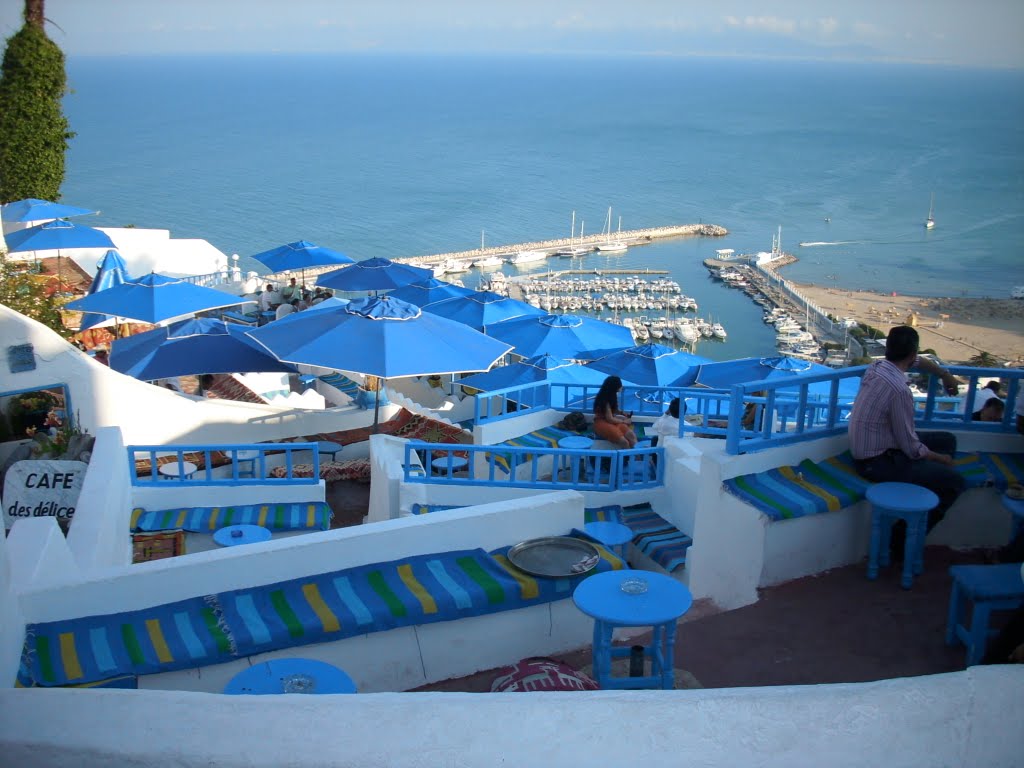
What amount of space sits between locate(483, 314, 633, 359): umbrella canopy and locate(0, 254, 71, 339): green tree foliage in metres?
5.87

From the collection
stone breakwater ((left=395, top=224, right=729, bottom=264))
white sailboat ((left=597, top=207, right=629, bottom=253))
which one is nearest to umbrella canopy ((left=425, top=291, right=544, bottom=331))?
stone breakwater ((left=395, top=224, right=729, bottom=264))

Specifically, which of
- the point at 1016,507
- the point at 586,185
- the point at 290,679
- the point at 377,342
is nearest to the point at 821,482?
the point at 1016,507

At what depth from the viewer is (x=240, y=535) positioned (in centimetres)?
579

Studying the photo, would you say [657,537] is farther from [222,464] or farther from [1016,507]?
[222,464]

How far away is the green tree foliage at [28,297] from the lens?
10586 mm

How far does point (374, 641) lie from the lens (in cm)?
404

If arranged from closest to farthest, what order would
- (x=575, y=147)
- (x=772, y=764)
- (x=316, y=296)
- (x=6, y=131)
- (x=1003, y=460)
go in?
(x=772, y=764) → (x=1003, y=460) → (x=316, y=296) → (x=6, y=131) → (x=575, y=147)

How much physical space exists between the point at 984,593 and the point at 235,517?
4.58 metres

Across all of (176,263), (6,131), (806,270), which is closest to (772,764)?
(176,263)

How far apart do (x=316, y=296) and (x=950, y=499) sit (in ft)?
41.1

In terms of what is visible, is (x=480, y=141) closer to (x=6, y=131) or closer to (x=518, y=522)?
(x=6, y=131)

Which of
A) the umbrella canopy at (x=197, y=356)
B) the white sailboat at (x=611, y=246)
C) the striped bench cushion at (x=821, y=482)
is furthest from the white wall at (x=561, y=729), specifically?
the white sailboat at (x=611, y=246)

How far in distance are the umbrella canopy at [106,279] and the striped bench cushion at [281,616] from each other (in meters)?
9.78

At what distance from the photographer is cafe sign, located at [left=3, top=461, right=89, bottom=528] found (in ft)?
18.1
